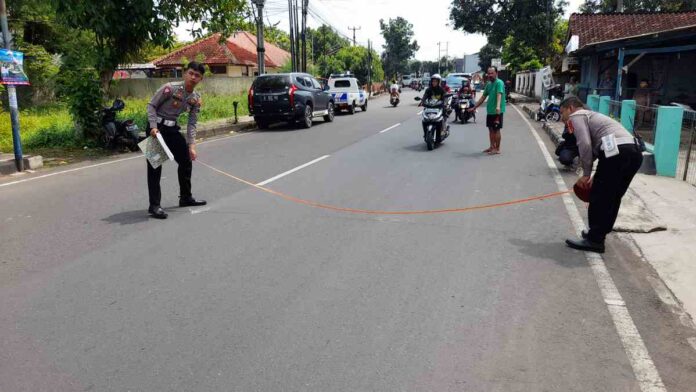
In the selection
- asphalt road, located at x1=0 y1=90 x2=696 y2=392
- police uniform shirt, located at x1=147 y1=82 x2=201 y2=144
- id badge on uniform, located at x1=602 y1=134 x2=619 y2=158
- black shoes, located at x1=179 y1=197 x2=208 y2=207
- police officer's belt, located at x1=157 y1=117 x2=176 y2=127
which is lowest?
asphalt road, located at x1=0 y1=90 x2=696 y2=392

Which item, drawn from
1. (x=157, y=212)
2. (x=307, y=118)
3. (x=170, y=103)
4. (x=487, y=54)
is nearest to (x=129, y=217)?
(x=157, y=212)

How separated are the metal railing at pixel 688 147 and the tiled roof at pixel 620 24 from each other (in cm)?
1684

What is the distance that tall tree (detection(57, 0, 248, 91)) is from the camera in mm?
12680

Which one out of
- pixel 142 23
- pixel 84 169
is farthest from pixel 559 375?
A: pixel 142 23

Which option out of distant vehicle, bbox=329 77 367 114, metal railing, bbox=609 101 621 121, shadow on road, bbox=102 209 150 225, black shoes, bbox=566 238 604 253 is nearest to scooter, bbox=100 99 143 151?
shadow on road, bbox=102 209 150 225

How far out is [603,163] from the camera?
5566 millimetres

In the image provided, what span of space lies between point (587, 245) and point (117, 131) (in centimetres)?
1114

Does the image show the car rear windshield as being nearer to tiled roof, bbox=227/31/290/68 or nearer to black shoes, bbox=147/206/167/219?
black shoes, bbox=147/206/167/219

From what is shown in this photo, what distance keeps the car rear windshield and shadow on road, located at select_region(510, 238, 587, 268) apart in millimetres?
14253

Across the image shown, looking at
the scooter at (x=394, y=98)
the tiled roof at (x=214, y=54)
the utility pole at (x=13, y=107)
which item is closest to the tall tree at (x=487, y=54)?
the tiled roof at (x=214, y=54)

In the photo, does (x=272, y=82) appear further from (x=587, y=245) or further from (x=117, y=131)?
(x=587, y=245)

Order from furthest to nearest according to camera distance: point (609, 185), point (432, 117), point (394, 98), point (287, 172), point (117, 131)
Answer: point (394, 98) → point (117, 131) → point (432, 117) → point (287, 172) → point (609, 185)

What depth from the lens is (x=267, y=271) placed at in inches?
197

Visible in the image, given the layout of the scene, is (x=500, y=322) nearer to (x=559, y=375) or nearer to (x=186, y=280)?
(x=559, y=375)
